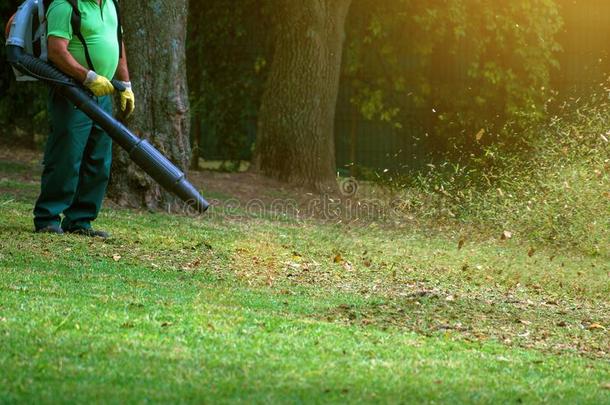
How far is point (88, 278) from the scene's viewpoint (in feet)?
25.2

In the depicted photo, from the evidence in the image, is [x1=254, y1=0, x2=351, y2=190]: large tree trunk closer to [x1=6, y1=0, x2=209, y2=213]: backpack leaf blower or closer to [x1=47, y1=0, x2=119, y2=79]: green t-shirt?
[x1=47, y1=0, x2=119, y2=79]: green t-shirt

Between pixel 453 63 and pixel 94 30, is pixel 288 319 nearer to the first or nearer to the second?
pixel 94 30

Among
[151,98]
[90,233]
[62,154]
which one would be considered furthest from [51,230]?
[151,98]

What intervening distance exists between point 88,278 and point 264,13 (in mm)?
10837

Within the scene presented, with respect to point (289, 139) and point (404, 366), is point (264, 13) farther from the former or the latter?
point (404, 366)

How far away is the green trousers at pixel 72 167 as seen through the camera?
9219mm

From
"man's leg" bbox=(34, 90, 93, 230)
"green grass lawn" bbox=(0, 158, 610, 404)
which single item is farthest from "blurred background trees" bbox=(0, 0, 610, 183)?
"man's leg" bbox=(34, 90, 93, 230)

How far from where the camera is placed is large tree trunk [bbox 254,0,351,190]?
1596cm

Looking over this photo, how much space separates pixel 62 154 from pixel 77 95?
1.62ft

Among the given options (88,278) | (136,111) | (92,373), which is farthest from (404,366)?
(136,111)

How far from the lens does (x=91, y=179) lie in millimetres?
9555

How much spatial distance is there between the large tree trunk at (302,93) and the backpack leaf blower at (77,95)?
685 centimetres

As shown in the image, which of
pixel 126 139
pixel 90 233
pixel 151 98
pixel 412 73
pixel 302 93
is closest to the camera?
pixel 126 139

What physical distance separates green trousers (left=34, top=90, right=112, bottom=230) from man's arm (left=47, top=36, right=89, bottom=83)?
24 centimetres
